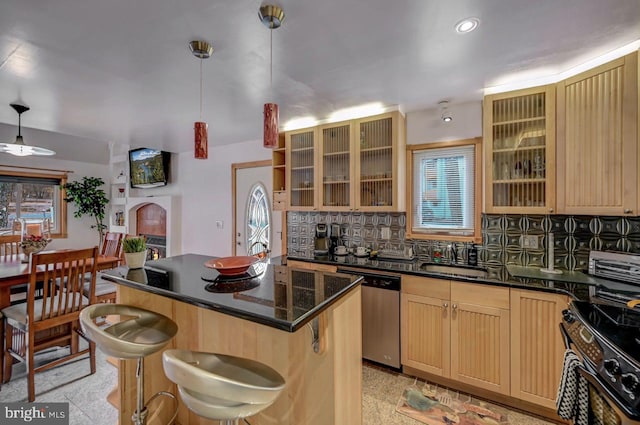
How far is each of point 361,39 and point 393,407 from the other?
2462 mm

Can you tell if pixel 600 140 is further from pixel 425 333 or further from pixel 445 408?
pixel 445 408

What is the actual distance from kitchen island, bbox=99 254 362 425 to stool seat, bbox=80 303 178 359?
0.52 ft

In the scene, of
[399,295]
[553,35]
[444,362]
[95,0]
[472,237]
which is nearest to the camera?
[95,0]

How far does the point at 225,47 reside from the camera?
5.49 ft

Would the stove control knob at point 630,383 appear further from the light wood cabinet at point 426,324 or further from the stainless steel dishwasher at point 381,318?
Result: the stainless steel dishwasher at point 381,318

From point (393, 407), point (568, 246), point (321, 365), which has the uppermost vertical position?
point (568, 246)

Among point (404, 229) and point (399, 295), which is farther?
point (404, 229)

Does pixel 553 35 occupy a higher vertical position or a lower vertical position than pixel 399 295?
higher

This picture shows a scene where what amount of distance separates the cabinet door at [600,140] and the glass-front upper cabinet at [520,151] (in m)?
0.08

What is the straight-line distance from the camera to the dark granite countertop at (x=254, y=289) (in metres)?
1.04

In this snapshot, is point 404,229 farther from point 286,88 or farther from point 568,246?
point 286,88

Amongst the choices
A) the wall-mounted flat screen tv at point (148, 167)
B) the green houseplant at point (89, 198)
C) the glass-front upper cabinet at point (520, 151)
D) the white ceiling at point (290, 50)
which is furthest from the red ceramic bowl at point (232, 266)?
the green houseplant at point (89, 198)

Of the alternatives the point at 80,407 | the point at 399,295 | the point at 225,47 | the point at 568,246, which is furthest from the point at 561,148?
the point at 80,407

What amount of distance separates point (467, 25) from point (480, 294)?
1.74 m
